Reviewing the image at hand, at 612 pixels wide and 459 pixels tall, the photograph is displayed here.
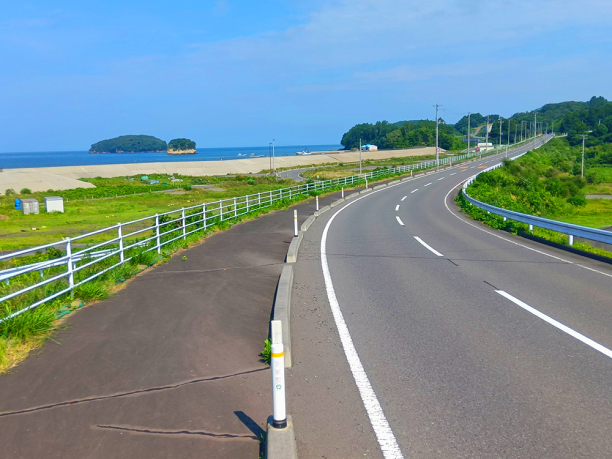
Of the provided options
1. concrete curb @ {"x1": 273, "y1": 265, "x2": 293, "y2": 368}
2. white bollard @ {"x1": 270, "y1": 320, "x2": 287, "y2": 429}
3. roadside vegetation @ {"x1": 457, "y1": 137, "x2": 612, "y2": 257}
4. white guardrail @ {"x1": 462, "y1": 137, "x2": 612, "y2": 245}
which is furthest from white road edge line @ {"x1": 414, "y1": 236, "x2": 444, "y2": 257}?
white bollard @ {"x1": 270, "y1": 320, "x2": 287, "y2": 429}

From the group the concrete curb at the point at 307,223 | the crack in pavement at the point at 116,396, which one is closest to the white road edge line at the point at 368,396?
the crack in pavement at the point at 116,396

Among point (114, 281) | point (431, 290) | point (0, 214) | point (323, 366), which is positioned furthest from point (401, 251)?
point (0, 214)

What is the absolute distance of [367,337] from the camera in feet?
22.6

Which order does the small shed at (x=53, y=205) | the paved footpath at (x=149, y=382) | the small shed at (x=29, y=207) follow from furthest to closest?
1. the small shed at (x=53, y=205)
2. the small shed at (x=29, y=207)
3. the paved footpath at (x=149, y=382)

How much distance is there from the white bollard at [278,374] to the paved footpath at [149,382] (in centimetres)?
30

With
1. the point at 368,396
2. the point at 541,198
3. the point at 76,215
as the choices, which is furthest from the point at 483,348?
the point at 541,198

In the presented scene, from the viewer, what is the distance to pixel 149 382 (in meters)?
5.43

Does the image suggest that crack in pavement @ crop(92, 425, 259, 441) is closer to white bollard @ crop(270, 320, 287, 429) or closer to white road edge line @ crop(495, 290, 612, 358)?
white bollard @ crop(270, 320, 287, 429)

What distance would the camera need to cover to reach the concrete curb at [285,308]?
618 cm

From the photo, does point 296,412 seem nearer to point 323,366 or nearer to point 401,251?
point 323,366

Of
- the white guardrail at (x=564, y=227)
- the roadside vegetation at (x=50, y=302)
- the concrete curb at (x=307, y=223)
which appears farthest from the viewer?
the concrete curb at (x=307, y=223)

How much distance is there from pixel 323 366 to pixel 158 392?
6.01ft

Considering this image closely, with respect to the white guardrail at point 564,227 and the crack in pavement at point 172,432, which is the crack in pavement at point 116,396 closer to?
the crack in pavement at point 172,432

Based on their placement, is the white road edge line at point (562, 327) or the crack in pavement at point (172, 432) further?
the white road edge line at point (562, 327)
